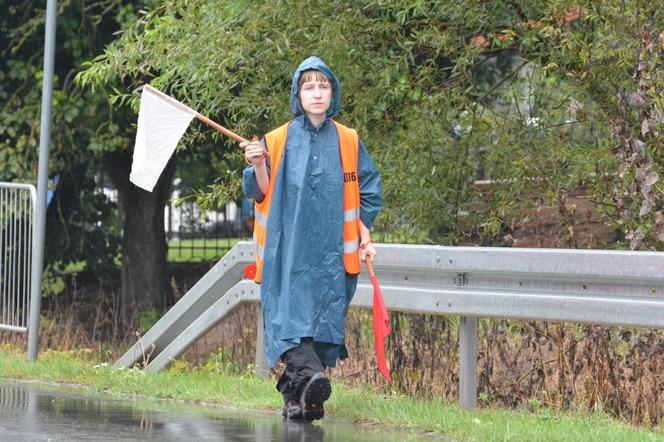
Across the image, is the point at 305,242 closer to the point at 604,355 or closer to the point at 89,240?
the point at 604,355

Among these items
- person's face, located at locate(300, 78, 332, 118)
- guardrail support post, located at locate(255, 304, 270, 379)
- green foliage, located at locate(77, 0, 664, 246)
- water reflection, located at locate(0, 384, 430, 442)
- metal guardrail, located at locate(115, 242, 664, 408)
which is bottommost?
water reflection, located at locate(0, 384, 430, 442)

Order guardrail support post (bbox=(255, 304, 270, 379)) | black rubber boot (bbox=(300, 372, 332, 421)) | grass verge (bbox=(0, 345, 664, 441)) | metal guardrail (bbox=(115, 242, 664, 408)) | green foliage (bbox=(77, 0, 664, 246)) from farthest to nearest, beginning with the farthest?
green foliage (bbox=(77, 0, 664, 246)), guardrail support post (bbox=(255, 304, 270, 379)), black rubber boot (bbox=(300, 372, 332, 421)), metal guardrail (bbox=(115, 242, 664, 408)), grass verge (bbox=(0, 345, 664, 441))

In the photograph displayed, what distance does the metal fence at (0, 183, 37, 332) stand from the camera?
11.7 m

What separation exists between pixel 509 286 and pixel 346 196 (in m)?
0.94

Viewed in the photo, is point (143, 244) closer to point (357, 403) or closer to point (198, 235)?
point (198, 235)

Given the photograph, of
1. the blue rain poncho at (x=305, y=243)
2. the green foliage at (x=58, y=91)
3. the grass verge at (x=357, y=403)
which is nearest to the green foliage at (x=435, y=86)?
the grass verge at (x=357, y=403)

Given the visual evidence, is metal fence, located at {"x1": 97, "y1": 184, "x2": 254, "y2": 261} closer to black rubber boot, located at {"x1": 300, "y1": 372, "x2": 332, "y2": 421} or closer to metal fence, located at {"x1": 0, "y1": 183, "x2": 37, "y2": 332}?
metal fence, located at {"x1": 0, "y1": 183, "x2": 37, "y2": 332}

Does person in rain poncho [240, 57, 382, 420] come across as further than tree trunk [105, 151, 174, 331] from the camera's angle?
No

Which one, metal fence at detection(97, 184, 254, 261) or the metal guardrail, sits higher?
metal fence at detection(97, 184, 254, 261)

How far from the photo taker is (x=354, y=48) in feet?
33.8

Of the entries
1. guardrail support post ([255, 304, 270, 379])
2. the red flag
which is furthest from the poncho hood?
guardrail support post ([255, 304, 270, 379])

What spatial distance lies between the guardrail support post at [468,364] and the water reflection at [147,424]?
2.02 feet

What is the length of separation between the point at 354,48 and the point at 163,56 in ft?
4.64

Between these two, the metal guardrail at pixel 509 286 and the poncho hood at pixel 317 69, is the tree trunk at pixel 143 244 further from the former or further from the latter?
the poncho hood at pixel 317 69
